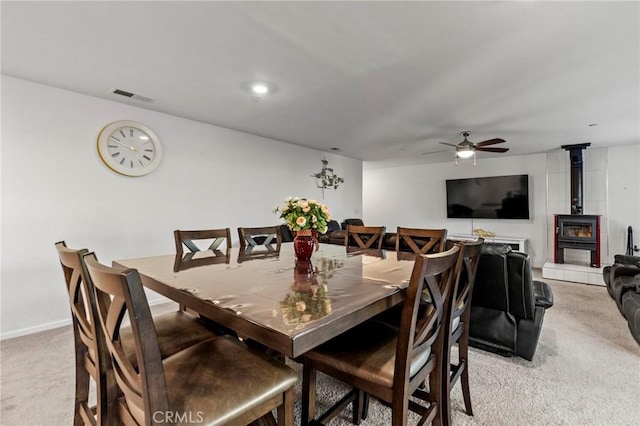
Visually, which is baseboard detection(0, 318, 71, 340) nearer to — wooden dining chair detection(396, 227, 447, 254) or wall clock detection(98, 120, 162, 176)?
wall clock detection(98, 120, 162, 176)

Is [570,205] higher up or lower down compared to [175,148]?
lower down

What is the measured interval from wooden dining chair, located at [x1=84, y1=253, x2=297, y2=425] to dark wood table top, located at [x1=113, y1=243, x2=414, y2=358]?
7.4 inches

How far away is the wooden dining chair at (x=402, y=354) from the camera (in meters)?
1.03

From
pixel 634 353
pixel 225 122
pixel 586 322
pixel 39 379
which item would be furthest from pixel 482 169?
pixel 39 379

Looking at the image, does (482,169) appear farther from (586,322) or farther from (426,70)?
(426,70)

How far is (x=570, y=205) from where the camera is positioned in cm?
546

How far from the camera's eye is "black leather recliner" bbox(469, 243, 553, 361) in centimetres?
221

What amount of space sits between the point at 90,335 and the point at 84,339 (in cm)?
13

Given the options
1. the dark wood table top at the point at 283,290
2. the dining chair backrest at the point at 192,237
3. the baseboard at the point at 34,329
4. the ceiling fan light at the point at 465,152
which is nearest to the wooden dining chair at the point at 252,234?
Result: the dining chair backrest at the point at 192,237

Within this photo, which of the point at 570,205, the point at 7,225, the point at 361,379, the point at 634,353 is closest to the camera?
the point at 361,379

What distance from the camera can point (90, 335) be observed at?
1127 mm

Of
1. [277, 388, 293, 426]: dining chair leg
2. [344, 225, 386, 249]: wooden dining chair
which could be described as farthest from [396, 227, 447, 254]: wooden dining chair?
[277, 388, 293, 426]: dining chair leg

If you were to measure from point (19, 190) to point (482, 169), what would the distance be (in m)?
7.65

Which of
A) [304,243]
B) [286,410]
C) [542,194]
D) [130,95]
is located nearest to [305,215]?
[304,243]
